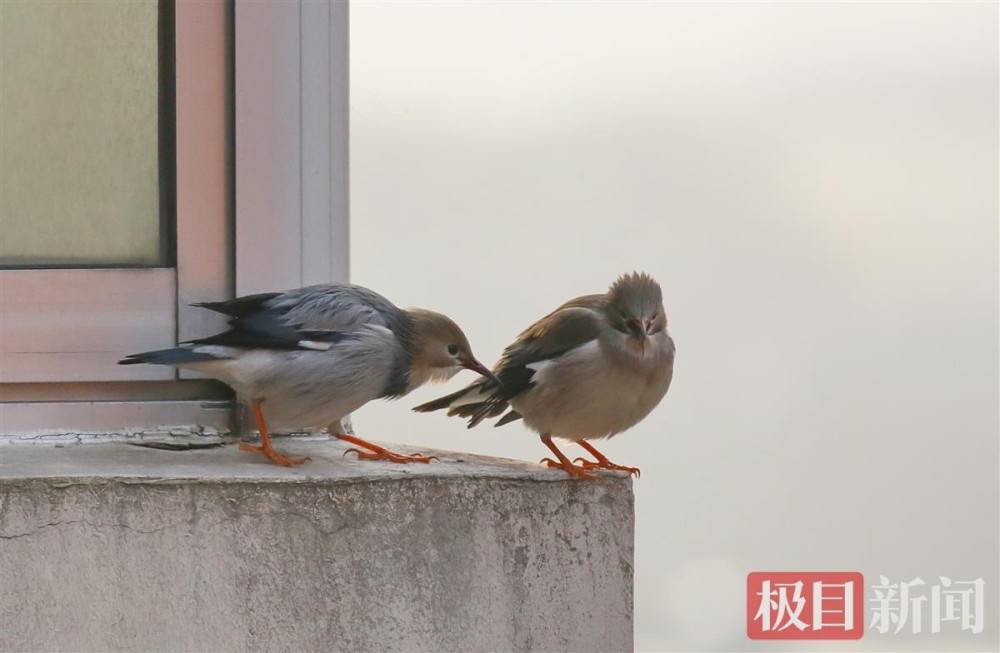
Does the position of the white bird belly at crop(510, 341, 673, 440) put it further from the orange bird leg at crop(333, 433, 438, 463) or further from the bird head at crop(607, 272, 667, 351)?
the orange bird leg at crop(333, 433, 438, 463)

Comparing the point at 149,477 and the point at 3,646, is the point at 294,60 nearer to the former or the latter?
the point at 149,477

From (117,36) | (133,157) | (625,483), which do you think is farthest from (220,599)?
(117,36)

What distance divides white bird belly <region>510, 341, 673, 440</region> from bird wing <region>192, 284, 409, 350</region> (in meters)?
0.47

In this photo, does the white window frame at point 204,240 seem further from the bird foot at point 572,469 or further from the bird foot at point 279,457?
the bird foot at point 572,469

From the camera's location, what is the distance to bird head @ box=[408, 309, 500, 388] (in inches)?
122

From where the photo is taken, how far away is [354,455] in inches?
118

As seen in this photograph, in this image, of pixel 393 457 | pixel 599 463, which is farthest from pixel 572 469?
pixel 393 457

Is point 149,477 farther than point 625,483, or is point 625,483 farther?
point 625,483

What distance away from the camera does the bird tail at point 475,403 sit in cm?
326

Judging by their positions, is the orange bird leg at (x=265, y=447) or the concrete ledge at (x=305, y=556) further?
the orange bird leg at (x=265, y=447)

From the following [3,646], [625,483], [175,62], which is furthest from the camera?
[175,62]

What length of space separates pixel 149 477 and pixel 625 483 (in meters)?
1.01

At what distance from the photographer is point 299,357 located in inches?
113

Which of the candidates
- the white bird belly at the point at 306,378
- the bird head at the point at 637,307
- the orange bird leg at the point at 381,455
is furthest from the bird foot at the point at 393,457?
the bird head at the point at 637,307
